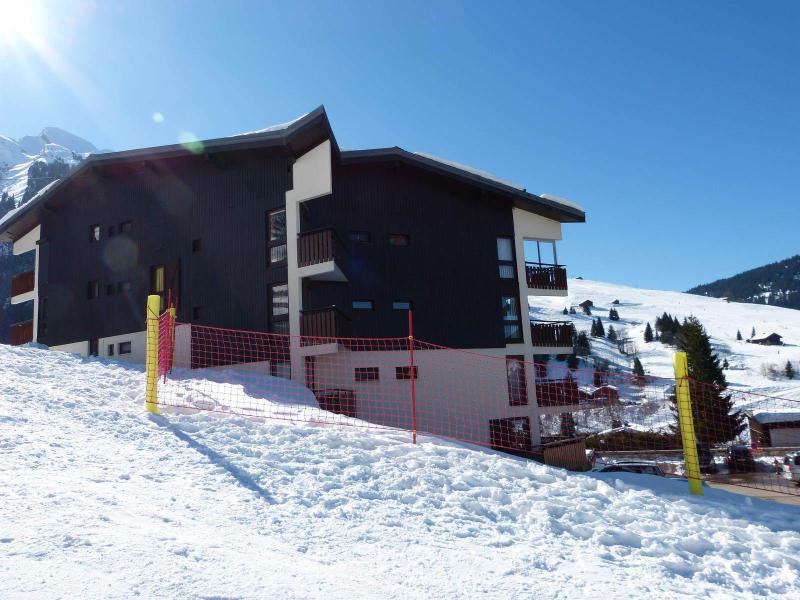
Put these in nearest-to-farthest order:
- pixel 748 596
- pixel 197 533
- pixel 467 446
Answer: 1. pixel 197 533
2. pixel 748 596
3. pixel 467 446

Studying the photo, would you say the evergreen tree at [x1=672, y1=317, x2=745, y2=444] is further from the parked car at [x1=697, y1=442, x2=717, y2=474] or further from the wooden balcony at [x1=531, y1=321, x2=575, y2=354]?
the wooden balcony at [x1=531, y1=321, x2=575, y2=354]

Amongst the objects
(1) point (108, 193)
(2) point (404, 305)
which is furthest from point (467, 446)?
(1) point (108, 193)

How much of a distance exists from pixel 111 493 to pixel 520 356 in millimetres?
20566

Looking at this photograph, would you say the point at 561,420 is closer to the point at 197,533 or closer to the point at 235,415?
the point at 235,415

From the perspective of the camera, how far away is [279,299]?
66.1ft

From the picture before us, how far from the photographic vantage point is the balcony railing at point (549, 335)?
25.5 metres

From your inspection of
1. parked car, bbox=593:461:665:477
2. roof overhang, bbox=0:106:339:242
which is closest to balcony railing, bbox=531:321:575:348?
parked car, bbox=593:461:665:477

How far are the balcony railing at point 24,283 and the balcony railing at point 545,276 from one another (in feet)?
70.3

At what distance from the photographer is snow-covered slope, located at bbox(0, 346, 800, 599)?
475cm

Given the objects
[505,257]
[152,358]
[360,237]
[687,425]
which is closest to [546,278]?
[505,257]

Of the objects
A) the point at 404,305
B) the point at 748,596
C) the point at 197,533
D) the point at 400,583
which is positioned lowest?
the point at 748,596

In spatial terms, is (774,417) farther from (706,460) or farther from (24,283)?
(24,283)

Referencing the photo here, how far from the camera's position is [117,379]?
484 inches

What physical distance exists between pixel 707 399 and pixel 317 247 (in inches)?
1399
